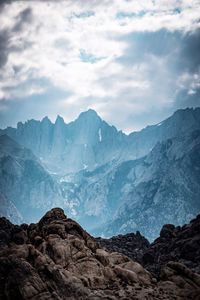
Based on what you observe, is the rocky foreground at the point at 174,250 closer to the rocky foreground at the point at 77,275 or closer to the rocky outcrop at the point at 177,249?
the rocky outcrop at the point at 177,249

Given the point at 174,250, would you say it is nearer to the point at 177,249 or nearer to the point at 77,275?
the point at 177,249

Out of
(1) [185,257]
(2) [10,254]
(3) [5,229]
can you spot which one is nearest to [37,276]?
(2) [10,254]

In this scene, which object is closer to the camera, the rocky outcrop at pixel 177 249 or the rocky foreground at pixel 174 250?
the rocky outcrop at pixel 177 249

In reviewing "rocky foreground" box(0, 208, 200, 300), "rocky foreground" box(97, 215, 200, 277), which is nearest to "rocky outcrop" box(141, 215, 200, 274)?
"rocky foreground" box(97, 215, 200, 277)

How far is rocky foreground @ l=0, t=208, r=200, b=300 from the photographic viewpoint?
44.8 metres

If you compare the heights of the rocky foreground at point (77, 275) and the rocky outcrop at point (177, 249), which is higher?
the rocky outcrop at point (177, 249)

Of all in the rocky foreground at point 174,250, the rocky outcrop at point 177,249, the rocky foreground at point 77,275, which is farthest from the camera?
the rocky foreground at point 174,250

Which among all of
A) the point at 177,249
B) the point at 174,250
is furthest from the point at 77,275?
the point at 174,250

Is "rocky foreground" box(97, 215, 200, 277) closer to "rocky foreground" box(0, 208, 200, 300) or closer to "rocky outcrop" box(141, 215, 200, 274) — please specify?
"rocky outcrop" box(141, 215, 200, 274)

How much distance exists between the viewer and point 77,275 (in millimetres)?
48750

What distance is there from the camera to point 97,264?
171 feet

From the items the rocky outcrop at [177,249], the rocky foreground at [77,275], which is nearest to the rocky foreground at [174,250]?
the rocky outcrop at [177,249]

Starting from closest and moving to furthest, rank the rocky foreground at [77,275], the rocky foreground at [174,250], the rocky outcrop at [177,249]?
the rocky foreground at [77,275] < the rocky outcrop at [177,249] < the rocky foreground at [174,250]

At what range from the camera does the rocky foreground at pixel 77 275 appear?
44844 mm
